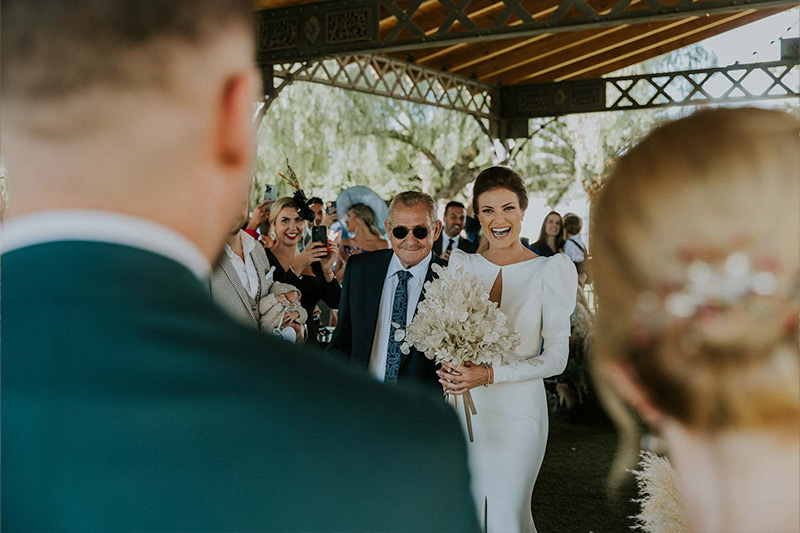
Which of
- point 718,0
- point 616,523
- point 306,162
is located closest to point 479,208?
point 616,523

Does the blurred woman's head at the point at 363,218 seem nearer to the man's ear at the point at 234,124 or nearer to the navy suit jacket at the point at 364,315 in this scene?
the navy suit jacket at the point at 364,315

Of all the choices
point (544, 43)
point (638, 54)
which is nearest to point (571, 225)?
point (544, 43)

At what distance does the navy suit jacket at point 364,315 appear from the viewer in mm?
4031

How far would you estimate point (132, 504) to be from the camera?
0.67m

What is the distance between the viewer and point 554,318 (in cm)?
400

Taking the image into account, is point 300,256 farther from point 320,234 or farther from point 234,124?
point 234,124

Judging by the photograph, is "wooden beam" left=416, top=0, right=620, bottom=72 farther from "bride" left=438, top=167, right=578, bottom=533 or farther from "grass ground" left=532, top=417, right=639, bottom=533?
"bride" left=438, top=167, right=578, bottom=533

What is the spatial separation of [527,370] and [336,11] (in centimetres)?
817

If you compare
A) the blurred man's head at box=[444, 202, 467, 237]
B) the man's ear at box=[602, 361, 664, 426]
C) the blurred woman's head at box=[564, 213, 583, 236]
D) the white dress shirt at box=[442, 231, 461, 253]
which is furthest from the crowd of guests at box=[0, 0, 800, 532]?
the blurred woman's head at box=[564, 213, 583, 236]

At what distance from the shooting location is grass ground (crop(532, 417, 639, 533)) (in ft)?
17.7

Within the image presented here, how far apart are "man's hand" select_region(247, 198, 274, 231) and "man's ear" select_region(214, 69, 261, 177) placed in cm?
525

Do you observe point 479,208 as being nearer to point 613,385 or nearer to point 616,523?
point 616,523

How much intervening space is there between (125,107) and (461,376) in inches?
124

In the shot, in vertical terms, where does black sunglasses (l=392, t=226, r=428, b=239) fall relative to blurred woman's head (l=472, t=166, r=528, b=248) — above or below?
below
